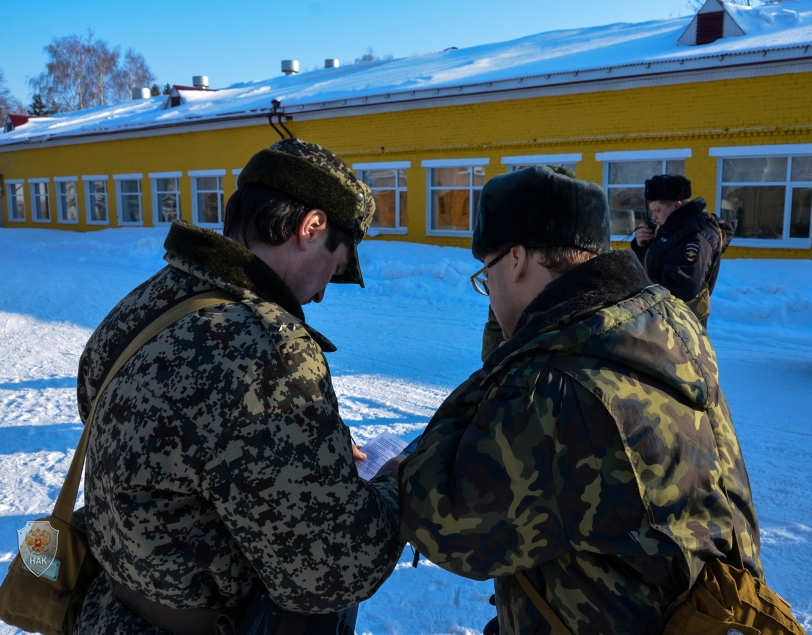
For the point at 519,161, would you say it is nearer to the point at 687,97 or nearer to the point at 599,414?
the point at 687,97

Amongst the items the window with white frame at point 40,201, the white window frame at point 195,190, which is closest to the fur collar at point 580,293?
the white window frame at point 195,190

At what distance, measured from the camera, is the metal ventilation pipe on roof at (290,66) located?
92.8 feet

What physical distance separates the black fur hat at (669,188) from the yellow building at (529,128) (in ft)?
30.9

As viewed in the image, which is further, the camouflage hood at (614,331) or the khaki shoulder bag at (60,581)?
the khaki shoulder bag at (60,581)

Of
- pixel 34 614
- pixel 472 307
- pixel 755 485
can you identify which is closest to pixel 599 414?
pixel 34 614

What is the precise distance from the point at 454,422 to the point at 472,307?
29.6 ft

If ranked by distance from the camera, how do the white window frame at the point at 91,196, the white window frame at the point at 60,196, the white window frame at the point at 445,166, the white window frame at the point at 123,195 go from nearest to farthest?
the white window frame at the point at 445,166 < the white window frame at the point at 123,195 < the white window frame at the point at 91,196 < the white window frame at the point at 60,196

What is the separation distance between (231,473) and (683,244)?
4.43 metres

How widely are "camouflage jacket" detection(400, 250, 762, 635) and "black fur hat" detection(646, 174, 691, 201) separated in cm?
407

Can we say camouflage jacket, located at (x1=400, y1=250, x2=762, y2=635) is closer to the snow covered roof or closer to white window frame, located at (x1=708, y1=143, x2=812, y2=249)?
the snow covered roof

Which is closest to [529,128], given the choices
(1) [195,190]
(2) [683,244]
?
(2) [683,244]

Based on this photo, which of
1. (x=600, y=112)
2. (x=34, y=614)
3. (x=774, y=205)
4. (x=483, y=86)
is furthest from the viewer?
(x=483, y=86)

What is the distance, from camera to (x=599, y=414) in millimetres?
1351

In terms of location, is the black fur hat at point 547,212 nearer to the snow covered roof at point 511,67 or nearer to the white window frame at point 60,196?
the snow covered roof at point 511,67
